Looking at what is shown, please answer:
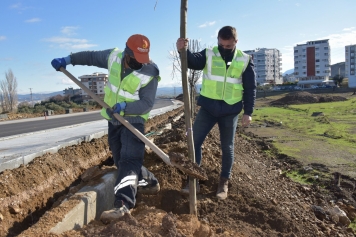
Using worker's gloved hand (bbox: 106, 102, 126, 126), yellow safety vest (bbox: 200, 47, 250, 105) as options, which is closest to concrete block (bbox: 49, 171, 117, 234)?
worker's gloved hand (bbox: 106, 102, 126, 126)

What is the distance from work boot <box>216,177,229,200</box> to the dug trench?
0.07 meters

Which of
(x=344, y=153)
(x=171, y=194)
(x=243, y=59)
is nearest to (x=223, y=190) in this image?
(x=171, y=194)

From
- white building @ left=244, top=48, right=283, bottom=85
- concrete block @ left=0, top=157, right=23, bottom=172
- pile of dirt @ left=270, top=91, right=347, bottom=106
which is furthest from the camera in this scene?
white building @ left=244, top=48, right=283, bottom=85

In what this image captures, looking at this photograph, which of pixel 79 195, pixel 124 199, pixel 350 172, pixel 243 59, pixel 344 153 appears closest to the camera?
pixel 124 199

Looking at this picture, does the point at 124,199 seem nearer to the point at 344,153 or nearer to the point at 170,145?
the point at 170,145

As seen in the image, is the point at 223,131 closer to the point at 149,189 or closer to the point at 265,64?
the point at 149,189

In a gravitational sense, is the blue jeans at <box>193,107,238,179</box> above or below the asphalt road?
above

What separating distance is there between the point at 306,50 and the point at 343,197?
99.0 metres

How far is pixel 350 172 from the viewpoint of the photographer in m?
6.61

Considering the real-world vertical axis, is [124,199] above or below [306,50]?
below

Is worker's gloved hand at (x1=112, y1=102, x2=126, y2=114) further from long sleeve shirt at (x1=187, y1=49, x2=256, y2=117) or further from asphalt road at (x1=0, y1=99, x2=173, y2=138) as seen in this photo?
asphalt road at (x1=0, y1=99, x2=173, y2=138)

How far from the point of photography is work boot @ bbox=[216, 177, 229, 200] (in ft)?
13.0

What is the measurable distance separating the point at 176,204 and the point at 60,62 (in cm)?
218

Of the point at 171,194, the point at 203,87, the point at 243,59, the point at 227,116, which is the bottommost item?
the point at 171,194
